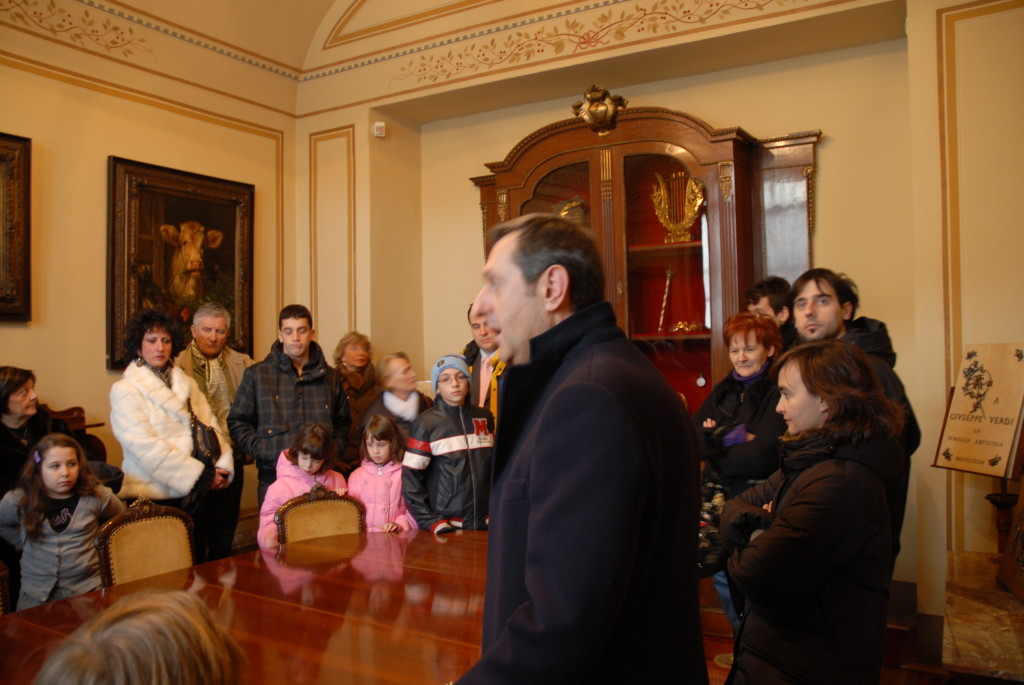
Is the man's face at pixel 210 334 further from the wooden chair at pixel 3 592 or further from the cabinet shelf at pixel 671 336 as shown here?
the cabinet shelf at pixel 671 336

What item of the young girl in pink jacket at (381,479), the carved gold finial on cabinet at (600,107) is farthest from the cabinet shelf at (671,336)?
the young girl in pink jacket at (381,479)

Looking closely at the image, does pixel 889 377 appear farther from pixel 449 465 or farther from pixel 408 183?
pixel 408 183

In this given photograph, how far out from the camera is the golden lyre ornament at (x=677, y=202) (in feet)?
14.5

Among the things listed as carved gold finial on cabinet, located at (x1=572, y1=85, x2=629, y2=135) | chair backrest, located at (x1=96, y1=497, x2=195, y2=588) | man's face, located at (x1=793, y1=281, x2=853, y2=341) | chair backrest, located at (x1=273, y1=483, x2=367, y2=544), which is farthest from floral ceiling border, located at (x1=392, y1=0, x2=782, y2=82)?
chair backrest, located at (x1=96, y1=497, x2=195, y2=588)

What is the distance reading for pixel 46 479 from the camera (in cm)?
296

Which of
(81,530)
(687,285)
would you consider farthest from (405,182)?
(81,530)

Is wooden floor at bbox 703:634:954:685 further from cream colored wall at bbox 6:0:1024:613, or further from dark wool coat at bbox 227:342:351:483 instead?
dark wool coat at bbox 227:342:351:483

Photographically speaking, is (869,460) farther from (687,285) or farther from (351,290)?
(351,290)

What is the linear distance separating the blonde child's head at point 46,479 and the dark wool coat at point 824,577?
2402 millimetres

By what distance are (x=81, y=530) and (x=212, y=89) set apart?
314 centimetres

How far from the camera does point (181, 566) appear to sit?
8.83ft

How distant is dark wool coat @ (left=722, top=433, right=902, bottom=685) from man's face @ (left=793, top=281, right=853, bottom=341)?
999 mm

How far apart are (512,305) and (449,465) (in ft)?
7.22

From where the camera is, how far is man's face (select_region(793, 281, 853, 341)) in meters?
2.70
